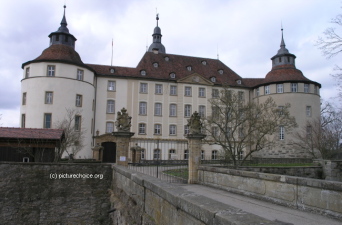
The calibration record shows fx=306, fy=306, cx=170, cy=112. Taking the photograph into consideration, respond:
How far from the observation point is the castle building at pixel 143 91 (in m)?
31.0

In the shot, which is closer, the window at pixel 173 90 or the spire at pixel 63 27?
the spire at pixel 63 27

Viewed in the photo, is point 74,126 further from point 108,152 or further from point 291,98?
point 291,98

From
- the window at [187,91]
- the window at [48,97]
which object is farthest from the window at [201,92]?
the window at [48,97]

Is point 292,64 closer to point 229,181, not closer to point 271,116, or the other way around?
point 271,116

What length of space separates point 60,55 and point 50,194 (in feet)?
65.7

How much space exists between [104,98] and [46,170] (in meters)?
20.5

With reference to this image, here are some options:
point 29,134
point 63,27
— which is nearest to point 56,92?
point 63,27

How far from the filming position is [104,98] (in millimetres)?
35406

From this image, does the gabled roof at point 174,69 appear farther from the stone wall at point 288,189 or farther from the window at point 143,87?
the stone wall at point 288,189

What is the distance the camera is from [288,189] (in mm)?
8469

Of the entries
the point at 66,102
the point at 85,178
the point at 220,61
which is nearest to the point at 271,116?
the point at 85,178

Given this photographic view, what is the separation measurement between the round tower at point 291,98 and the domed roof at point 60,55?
73.7 feet

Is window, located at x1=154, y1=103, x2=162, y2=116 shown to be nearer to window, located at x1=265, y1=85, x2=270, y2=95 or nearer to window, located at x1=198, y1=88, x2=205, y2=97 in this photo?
window, located at x1=198, y1=88, x2=205, y2=97

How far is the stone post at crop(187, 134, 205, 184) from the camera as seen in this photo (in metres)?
13.3
